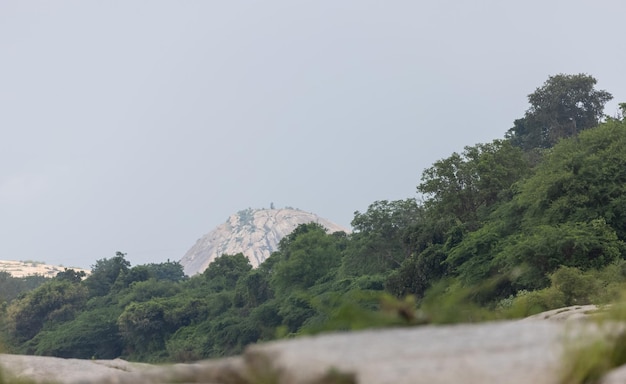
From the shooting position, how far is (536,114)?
69312mm

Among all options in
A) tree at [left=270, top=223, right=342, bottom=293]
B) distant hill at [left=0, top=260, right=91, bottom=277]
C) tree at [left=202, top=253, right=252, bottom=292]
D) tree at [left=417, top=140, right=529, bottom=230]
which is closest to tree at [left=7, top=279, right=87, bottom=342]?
tree at [left=202, top=253, right=252, bottom=292]

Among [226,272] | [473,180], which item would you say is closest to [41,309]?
[226,272]

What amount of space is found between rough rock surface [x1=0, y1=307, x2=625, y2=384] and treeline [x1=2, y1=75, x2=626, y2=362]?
36 cm

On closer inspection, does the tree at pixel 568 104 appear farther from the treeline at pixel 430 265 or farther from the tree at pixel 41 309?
the tree at pixel 41 309

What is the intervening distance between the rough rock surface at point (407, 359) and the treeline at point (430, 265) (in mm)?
355

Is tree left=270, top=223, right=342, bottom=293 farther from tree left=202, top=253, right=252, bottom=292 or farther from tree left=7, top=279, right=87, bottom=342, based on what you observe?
tree left=7, top=279, right=87, bottom=342

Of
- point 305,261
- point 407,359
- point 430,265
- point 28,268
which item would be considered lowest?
point 407,359

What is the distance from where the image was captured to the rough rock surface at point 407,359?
3072 millimetres

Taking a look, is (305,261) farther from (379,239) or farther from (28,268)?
(28,268)

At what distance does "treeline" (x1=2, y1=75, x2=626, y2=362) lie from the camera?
27.8 metres

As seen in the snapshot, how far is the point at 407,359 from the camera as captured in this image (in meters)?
3.18

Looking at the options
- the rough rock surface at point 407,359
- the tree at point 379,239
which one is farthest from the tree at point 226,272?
the rough rock surface at point 407,359

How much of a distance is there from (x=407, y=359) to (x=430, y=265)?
129 ft

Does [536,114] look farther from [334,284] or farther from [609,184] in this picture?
[609,184]
